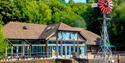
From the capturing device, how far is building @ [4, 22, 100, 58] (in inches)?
2136

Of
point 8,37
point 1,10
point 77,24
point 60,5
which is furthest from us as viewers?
point 60,5

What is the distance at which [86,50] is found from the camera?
2421 inches

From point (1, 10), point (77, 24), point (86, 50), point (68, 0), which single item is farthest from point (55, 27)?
point (68, 0)

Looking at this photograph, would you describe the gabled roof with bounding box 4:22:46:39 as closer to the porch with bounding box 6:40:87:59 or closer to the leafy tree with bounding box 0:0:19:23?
the porch with bounding box 6:40:87:59

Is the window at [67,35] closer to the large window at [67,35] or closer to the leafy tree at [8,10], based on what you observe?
the large window at [67,35]

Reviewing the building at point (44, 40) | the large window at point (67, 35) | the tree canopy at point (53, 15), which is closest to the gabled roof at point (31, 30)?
the building at point (44, 40)

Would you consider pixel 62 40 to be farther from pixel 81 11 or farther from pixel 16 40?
pixel 81 11

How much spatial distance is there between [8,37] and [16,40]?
1441mm

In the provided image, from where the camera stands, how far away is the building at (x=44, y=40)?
54.2 m

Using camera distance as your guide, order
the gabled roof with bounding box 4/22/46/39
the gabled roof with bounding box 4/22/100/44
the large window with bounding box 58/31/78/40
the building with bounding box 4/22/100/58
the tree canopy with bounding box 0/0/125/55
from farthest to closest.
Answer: the tree canopy with bounding box 0/0/125/55, the large window with bounding box 58/31/78/40, the gabled roof with bounding box 4/22/100/44, the gabled roof with bounding box 4/22/46/39, the building with bounding box 4/22/100/58

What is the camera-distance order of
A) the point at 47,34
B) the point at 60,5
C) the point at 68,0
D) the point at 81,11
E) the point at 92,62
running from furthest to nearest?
the point at 68,0 → the point at 81,11 → the point at 60,5 → the point at 47,34 → the point at 92,62

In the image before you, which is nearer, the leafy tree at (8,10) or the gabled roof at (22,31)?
the gabled roof at (22,31)

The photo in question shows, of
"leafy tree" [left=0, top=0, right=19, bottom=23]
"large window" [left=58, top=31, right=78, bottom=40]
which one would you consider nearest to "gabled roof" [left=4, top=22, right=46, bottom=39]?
"large window" [left=58, top=31, right=78, bottom=40]

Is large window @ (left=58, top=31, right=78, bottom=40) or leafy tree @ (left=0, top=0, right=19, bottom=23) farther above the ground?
leafy tree @ (left=0, top=0, right=19, bottom=23)
